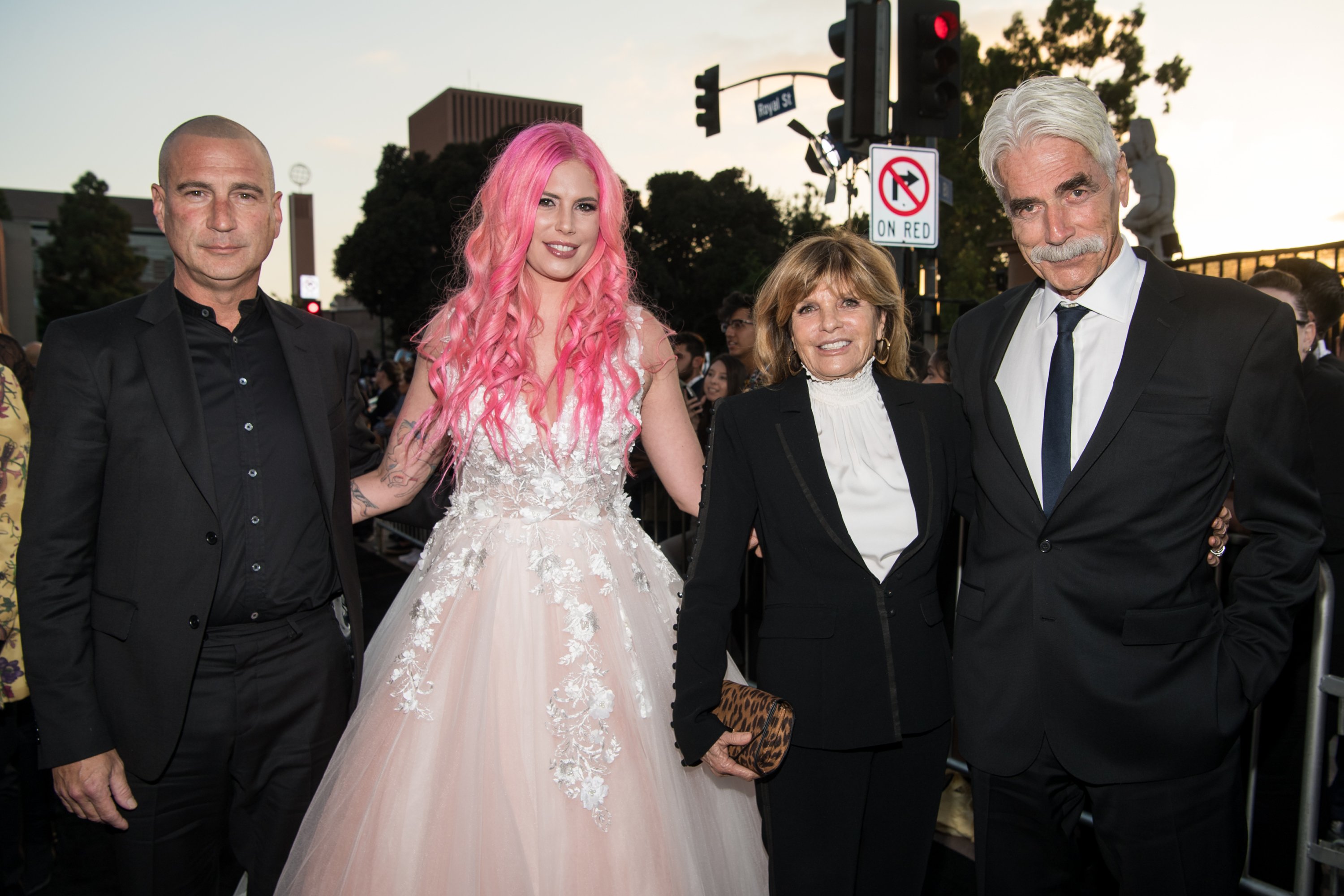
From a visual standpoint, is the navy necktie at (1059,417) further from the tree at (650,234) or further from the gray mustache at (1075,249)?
the tree at (650,234)

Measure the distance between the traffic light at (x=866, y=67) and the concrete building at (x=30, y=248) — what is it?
17511mm

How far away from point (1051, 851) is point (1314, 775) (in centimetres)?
136

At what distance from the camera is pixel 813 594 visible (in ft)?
7.98

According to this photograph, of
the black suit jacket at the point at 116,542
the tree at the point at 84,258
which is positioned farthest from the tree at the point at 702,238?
the black suit jacket at the point at 116,542

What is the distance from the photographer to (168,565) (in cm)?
231

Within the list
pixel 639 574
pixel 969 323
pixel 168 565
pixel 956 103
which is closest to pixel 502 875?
pixel 639 574

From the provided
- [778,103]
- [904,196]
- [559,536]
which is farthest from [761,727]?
[778,103]

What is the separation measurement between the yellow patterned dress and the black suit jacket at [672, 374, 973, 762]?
102 inches

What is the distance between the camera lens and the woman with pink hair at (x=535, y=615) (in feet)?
7.59

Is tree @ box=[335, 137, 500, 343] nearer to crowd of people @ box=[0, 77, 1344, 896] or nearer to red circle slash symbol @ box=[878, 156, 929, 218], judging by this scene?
red circle slash symbol @ box=[878, 156, 929, 218]

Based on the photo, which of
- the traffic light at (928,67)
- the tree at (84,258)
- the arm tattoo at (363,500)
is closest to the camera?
the arm tattoo at (363,500)

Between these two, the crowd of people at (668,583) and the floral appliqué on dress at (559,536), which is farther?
the floral appliqué on dress at (559,536)

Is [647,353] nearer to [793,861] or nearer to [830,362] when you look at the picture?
[830,362]

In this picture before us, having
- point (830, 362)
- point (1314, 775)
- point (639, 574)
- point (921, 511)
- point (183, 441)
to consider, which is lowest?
→ point (1314, 775)
